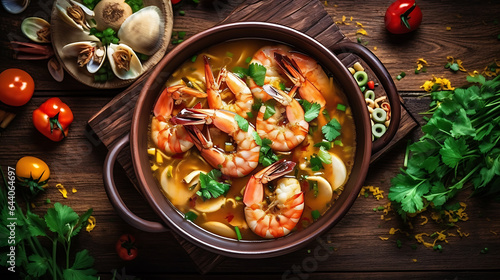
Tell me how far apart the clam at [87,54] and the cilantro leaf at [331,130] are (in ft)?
4.07

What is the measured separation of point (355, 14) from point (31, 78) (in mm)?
1833

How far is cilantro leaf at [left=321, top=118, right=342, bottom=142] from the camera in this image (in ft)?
7.64

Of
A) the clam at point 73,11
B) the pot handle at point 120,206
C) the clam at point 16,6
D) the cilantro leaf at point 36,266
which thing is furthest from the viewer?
the clam at point 16,6

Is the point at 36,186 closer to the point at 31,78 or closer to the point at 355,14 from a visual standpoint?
the point at 31,78

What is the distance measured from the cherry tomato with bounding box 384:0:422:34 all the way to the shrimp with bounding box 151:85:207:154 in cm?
110

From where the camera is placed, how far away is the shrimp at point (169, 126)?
2.30 m

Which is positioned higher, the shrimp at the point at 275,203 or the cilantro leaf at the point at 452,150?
the cilantro leaf at the point at 452,150

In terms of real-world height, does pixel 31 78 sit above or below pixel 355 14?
below

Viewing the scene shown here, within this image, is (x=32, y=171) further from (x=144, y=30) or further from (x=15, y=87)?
(x=144, y=30)

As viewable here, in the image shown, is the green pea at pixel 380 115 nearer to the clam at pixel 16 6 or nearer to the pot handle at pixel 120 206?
the pot handle at pixel 120 206

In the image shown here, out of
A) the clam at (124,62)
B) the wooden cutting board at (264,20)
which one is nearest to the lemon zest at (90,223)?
the wooden cutting board at (264,20)

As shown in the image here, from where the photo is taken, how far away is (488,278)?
263 centimetres

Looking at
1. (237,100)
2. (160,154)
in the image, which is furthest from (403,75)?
(160,154)

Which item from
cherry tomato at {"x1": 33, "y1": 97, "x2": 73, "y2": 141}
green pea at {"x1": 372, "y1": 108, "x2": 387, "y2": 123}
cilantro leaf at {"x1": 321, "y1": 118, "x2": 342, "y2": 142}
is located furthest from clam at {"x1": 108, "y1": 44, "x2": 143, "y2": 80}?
green pea at {"x1": 372, "y1": 108, "x2": 387, "y2": 123}
